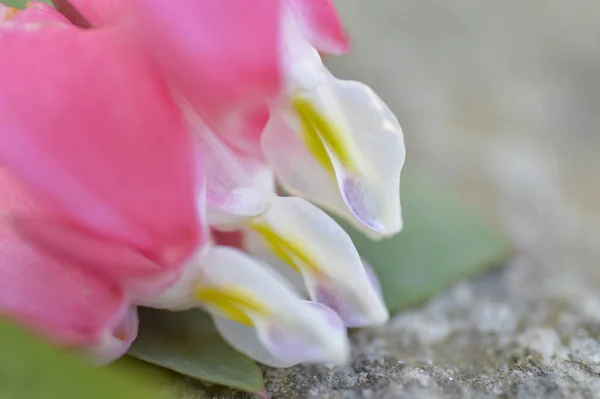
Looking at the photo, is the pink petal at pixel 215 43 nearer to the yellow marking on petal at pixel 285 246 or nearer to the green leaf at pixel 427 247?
the yellow marking on petal at pixel 285 246

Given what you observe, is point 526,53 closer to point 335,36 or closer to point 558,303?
point 558,303

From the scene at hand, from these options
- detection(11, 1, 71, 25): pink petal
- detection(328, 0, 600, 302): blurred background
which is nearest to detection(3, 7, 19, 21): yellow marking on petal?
detection(11, 1, 71, 25): pink petal

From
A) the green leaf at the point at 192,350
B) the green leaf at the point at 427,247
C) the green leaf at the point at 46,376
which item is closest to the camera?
the green leaf at the point at 46,376

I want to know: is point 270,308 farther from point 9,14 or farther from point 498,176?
point 498,176

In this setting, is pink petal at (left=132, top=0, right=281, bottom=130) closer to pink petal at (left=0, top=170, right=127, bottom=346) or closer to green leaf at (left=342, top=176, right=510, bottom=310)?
pink petal at (left=0, top=170, right=127, bottom=346)

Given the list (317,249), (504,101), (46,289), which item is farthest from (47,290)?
(504,101)

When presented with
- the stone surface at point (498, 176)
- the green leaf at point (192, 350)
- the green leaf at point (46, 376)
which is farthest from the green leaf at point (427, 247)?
the green leaf at point (46, 376)

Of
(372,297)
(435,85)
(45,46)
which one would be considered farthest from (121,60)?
(435,85)
